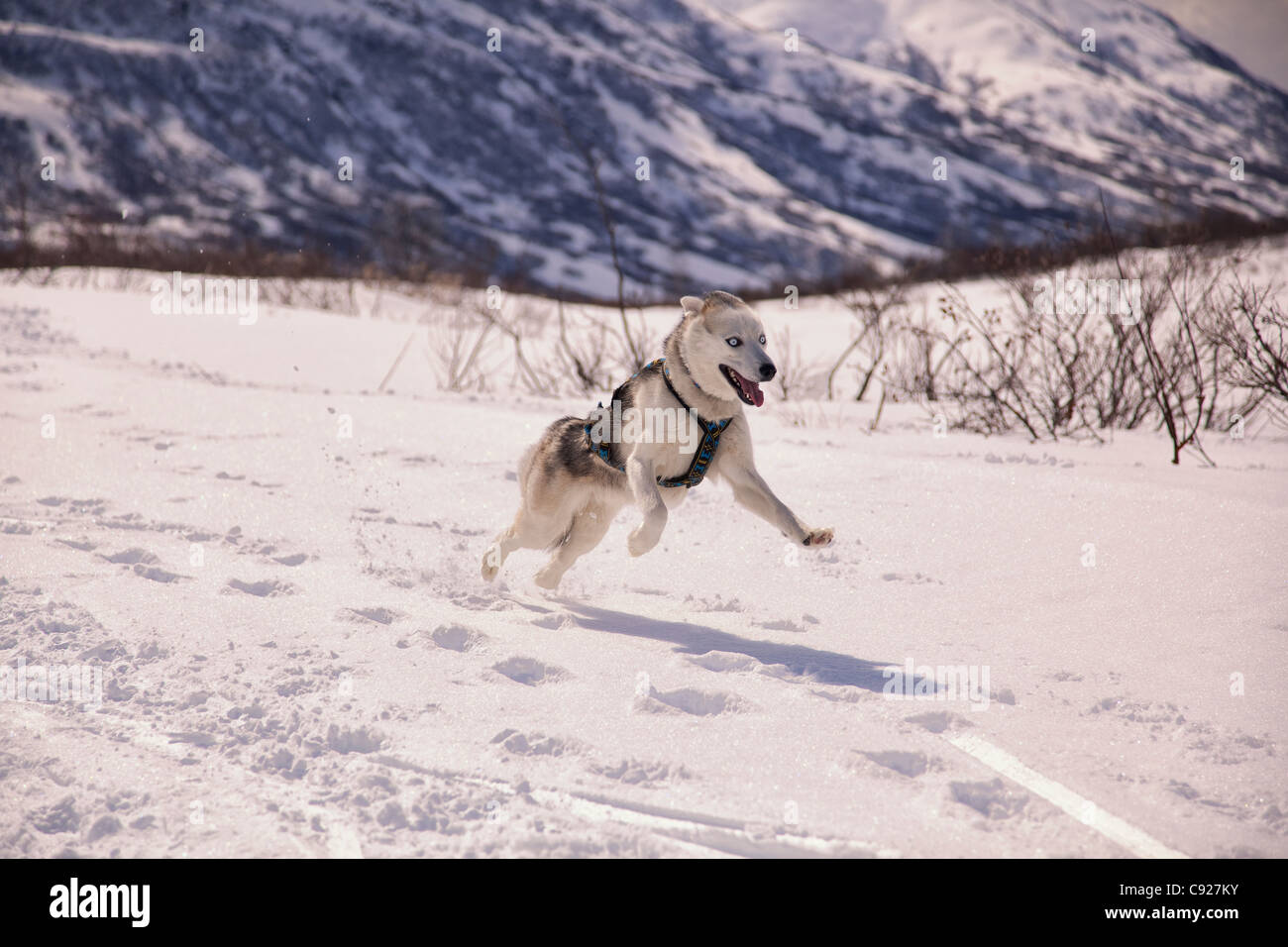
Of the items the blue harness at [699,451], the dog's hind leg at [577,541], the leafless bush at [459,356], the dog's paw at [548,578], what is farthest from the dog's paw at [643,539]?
the leafless bush at [459,356]

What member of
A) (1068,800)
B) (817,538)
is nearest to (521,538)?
(817,538)

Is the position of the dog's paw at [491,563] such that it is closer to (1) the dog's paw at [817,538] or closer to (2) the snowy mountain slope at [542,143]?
(1) the dog's paw at [817,538]

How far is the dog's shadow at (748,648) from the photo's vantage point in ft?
10.8

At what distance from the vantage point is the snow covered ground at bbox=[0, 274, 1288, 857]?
92.9 inches

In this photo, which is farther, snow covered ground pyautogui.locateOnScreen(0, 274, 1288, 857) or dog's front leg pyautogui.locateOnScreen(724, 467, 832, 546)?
dog's front leg pyautogui.locateOnScreen(724, 467, 832, 546)

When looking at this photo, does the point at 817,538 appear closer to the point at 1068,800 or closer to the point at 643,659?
the point at 643,659

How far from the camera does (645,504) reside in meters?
3.65

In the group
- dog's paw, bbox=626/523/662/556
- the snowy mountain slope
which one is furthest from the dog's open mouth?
the snowy mountain slope

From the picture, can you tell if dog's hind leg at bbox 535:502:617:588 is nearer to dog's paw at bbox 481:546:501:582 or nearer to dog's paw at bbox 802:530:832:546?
dog's paw at bbox 481:546:501:582

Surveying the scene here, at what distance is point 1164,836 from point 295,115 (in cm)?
7625

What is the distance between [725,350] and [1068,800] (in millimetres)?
2008

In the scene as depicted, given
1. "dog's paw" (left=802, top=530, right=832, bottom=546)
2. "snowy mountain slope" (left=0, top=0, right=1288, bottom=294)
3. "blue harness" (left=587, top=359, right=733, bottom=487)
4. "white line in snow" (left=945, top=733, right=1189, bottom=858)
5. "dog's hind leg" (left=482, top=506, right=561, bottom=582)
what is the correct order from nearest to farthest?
"white line in snow" (left=945, top=733, right=1189, bottom=858)
"dog's paw" (left=802, top=530, right=832, bottom=546)
"blue harness" (left=587, top=359, right=733, bottom=487)
"dog's hind leg" (left=482, top=506, right=561, bottom=582)
"snowy mountain slope" (left=0, top=0, right=1288, bottom=294)

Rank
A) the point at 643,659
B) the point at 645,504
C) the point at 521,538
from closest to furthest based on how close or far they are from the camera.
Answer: the point at 643,659, the point at 645,504, the point at 521,538

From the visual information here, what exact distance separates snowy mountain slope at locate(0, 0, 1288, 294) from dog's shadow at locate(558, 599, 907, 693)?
3477 centimetres
